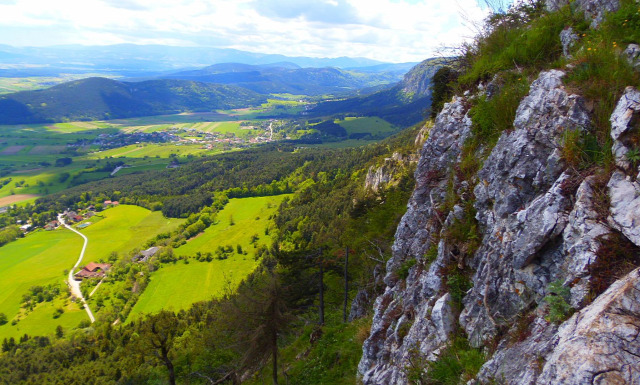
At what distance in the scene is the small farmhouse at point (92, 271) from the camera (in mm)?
97312

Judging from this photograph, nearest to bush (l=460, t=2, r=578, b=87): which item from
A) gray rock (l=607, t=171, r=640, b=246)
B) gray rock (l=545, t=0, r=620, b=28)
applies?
gray rock (l=545, t=0, r=620, b=28)

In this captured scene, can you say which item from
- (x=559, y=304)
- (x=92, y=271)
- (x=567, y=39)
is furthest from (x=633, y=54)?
(x=92, y=271)

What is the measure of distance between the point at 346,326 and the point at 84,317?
292 ft

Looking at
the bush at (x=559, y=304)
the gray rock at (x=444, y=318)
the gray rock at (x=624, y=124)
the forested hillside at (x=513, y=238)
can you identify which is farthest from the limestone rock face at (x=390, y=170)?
the bush at (x=559, y=304)

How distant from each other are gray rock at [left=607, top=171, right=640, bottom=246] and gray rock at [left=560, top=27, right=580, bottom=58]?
545 centimetres

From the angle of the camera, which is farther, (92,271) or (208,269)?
(92,271)

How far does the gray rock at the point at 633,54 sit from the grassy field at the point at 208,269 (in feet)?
194

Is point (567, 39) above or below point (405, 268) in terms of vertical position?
above

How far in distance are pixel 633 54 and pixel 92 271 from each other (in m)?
Result: 122

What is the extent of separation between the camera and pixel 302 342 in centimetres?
2506

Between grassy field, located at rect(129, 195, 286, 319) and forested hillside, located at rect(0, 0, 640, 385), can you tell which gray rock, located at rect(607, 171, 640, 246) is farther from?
grassy field, located at rect(129, 195, 286, 319)

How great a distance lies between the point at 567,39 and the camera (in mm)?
10156

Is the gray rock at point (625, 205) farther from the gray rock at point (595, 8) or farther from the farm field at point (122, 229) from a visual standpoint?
the farm field at point (122, 229)

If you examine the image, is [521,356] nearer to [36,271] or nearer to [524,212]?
[524,212]
